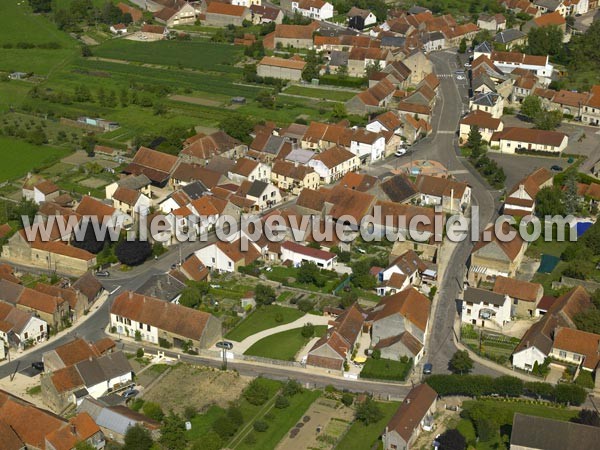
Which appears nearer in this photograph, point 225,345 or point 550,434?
point 550,434

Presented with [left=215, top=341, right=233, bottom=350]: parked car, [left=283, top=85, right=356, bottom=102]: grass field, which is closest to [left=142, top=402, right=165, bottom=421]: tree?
[left=215, top=341, right=233, bottom=350]: parked car

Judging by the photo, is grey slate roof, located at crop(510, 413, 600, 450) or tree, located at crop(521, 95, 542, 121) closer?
grey slate roof, located at crop(510, 413, 600, 450)

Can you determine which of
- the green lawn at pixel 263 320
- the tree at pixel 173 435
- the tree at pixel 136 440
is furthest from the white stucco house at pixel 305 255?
the tree at pixel 136 440

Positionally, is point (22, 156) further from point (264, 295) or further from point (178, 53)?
point (264, 295)

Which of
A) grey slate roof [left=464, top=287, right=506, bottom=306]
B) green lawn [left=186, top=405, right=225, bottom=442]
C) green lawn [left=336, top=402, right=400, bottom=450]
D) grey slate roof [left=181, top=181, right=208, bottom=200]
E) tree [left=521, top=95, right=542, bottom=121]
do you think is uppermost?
tree [left=521, top=95, right=542, bottom=121]

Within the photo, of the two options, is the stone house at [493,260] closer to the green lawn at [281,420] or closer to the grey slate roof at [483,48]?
the green lawn at [281,420]

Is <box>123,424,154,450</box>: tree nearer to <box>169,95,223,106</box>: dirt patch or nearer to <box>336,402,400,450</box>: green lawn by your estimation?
<box>336,402,400,450</box>: green lawn


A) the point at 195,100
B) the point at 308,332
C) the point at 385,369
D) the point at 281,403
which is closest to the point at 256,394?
the point at 281,403
